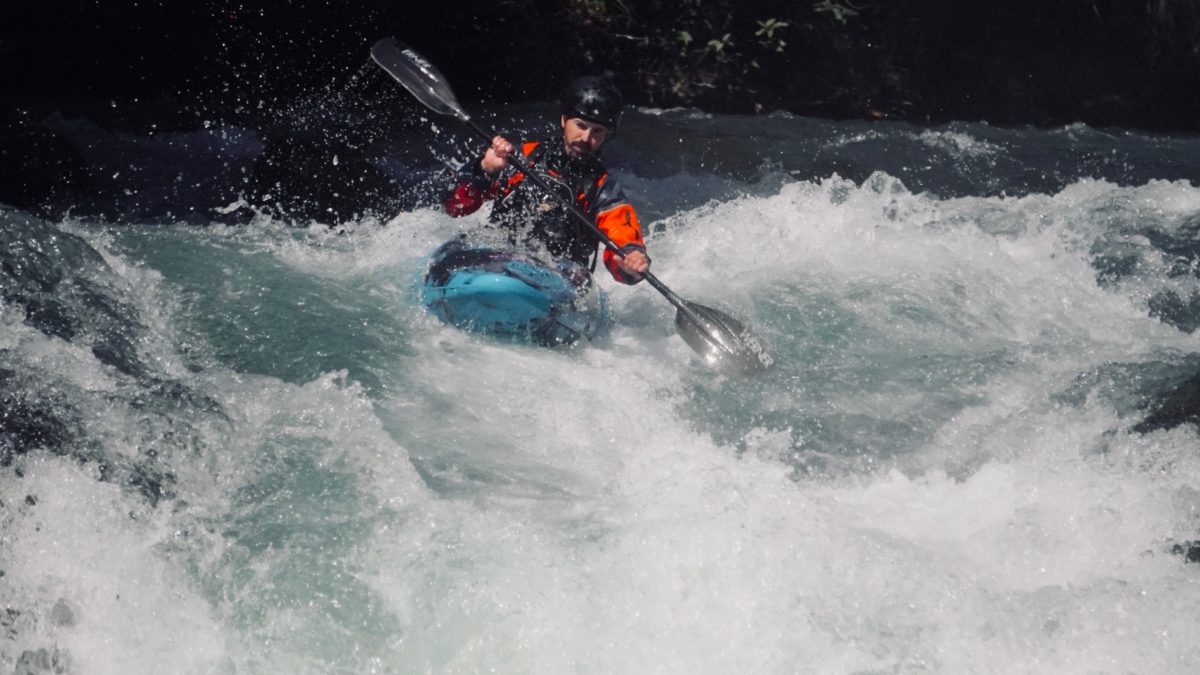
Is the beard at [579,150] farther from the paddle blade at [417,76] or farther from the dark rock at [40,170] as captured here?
the dark rock at [40,170]

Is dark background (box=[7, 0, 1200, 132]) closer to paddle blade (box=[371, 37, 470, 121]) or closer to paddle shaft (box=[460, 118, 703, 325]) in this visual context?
paddle blade (box=[371, 37, 470, 121])

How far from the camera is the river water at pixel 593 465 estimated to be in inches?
111

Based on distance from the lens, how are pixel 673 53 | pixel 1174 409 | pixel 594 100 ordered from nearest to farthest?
1. pixel 1174 409
2. pixel 594 100
3. pixel 673 53

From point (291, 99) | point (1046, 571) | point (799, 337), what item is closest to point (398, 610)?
point (1046, 571)

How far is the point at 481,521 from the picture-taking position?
3.17 meters

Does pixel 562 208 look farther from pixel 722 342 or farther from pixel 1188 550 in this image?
pixel 1188 550

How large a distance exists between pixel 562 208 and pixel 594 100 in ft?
1.53

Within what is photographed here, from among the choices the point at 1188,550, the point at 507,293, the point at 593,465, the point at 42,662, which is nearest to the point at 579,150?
the point at 507,293

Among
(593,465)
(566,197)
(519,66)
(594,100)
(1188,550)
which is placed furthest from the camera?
(519,66)

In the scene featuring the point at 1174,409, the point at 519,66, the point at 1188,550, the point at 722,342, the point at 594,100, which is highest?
the point at 594,100

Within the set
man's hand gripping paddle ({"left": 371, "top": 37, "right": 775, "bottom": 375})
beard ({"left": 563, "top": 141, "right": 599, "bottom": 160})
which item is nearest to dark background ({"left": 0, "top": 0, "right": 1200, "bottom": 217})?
beard ({"left": 563, "top": 141, "right": 599, "bottom": 160})

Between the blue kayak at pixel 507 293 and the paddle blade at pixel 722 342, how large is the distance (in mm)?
426

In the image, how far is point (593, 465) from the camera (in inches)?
141

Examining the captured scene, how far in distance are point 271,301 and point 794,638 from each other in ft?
8.90
